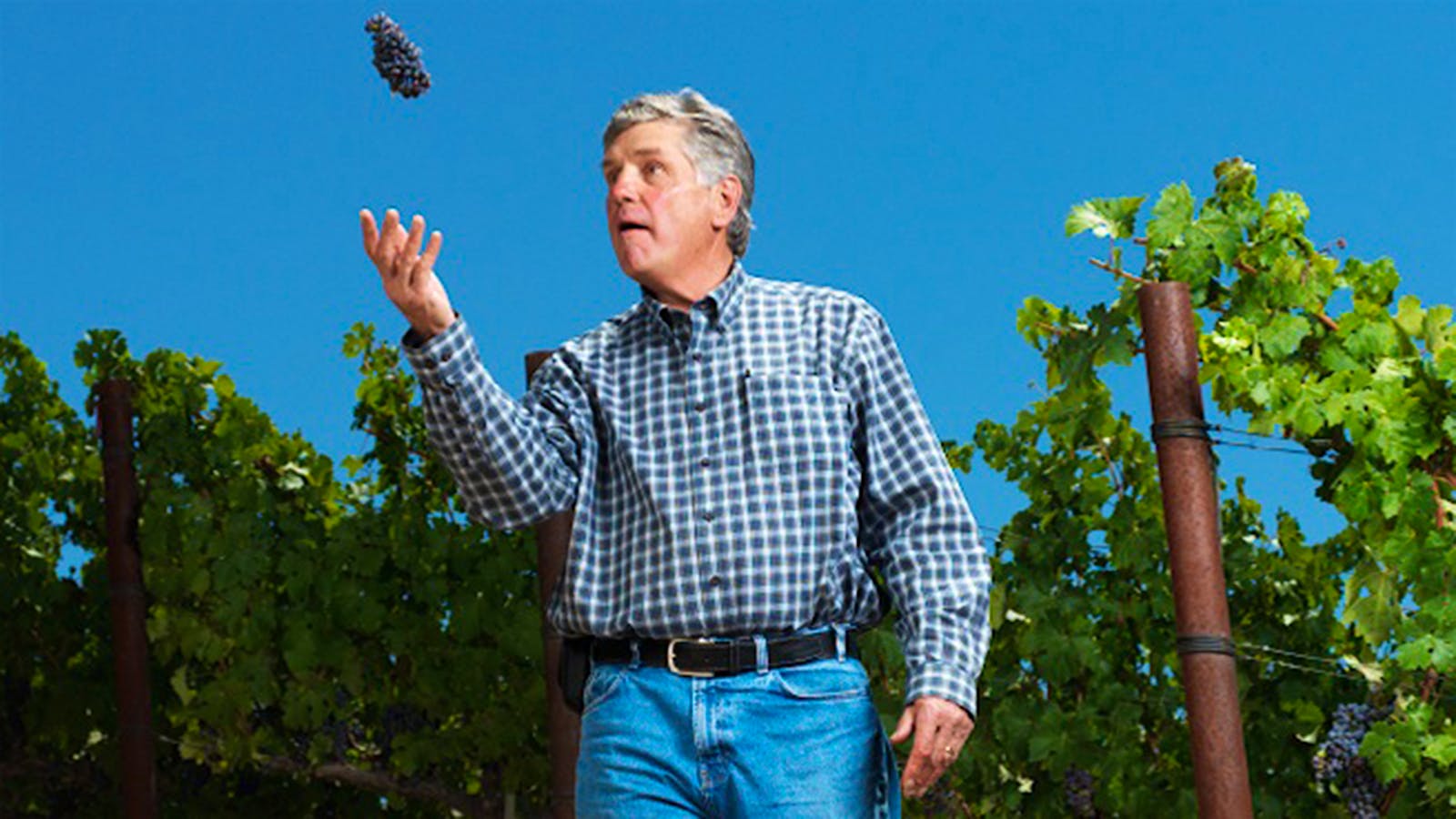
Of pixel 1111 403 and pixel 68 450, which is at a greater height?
pixel 68 450

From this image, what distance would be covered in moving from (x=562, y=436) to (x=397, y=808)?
576 cm

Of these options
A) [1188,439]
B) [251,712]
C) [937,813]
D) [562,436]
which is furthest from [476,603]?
[562,436]

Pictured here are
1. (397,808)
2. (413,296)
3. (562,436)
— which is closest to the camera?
(413,296)

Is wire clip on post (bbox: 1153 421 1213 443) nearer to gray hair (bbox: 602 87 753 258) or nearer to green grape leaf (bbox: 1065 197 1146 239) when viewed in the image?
green grape leaf (bbox: 1065 197 1146 239)

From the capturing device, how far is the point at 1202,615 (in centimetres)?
485

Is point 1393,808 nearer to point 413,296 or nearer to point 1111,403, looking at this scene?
point 1111,403

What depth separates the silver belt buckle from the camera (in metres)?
2.70

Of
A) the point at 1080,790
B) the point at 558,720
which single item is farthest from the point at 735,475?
the point at 1080,790

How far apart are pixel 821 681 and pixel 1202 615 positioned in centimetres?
235

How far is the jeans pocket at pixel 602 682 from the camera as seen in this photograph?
108 inches

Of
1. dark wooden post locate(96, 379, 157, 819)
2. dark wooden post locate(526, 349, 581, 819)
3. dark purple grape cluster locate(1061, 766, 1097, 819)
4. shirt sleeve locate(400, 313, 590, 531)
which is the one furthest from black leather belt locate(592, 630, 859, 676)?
dark wooden post locate(96, 379, 157, 819)

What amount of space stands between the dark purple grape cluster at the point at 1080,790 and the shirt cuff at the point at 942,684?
3477mm

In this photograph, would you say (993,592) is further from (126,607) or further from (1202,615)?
(126,607)

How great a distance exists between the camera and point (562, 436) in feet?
9.65
